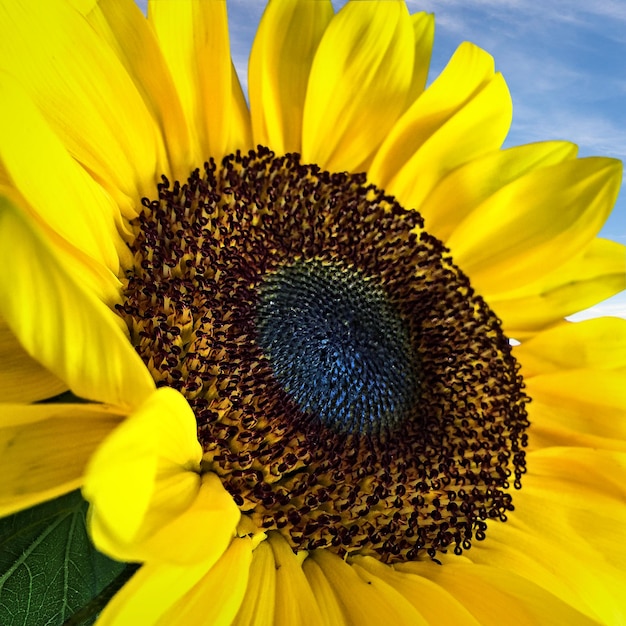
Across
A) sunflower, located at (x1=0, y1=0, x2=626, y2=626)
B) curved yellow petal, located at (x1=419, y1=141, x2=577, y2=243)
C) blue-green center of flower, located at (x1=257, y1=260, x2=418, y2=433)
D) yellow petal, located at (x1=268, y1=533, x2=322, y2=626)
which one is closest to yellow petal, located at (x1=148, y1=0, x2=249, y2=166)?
sunflower, located at (x1=0, y1=0, x2=626, y2=626)

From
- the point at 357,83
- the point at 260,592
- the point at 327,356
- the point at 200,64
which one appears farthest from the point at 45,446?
the point at 357,83

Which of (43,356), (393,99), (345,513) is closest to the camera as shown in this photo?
(43,356)

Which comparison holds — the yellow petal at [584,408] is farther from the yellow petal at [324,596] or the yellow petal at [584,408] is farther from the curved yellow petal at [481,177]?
the yellow petal at [324,596]

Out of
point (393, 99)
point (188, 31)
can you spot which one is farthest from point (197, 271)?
point (393, 99)

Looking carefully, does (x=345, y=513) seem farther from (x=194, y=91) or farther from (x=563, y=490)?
(x=194, y=91)

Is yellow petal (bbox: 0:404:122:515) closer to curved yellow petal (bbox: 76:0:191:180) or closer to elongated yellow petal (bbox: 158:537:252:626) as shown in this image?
elongated yellow petal (bbox: 158:537:252:626)

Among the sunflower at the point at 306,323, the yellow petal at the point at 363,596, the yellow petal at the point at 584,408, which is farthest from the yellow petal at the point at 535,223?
the yellow petal at the point at 363,596
